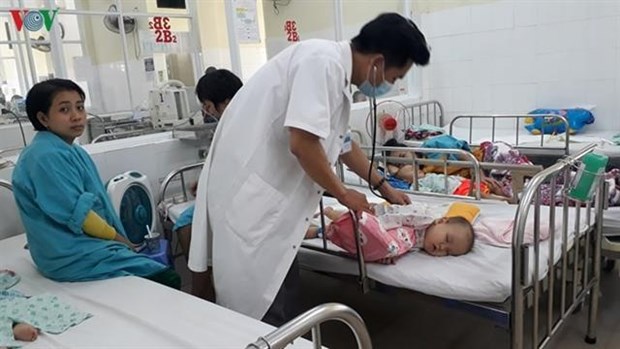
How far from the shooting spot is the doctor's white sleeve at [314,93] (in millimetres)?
1562

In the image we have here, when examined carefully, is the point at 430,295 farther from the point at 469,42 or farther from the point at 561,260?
the point at 469,42

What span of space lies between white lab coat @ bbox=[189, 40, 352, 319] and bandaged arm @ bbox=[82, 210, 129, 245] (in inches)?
19.8

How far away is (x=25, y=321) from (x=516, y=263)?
1634 mm

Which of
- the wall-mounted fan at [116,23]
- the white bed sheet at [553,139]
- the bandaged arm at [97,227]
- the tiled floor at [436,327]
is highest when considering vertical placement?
the wall-mounted fan at [116,23]

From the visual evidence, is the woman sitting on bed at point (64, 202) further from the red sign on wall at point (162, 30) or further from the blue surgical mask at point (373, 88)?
the red sign on wall at point (162, 30)

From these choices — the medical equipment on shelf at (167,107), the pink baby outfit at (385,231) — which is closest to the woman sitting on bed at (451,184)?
the pink baby outfit at (385,231)

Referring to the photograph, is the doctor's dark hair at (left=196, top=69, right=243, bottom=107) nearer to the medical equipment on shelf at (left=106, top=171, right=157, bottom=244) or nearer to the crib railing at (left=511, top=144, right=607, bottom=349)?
the medical equipment on shelf at (left=106, top=171, right=157, bottom=244)

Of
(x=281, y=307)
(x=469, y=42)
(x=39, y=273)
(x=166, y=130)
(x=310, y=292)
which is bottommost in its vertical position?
(x=310, y=292)

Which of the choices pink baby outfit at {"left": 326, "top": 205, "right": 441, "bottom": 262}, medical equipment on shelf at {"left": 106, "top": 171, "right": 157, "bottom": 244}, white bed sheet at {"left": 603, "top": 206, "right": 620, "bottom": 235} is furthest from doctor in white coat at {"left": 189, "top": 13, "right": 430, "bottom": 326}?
white bed sheet at {"left": 603, "top": 206, "right": 620, "bottom": 235}

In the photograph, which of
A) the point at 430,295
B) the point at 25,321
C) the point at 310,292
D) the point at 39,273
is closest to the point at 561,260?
the point at 430,295

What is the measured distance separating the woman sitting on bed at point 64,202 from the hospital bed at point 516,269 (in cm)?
85

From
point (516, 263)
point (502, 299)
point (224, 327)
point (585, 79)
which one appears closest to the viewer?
point (224, 327)

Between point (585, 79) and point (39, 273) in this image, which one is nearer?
point (39, 273)

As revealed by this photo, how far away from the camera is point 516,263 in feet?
5.41
